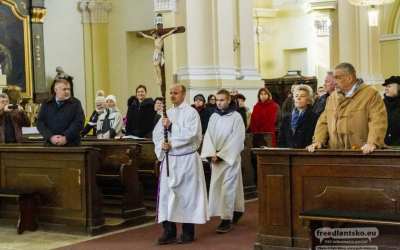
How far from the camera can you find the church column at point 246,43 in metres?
14.8

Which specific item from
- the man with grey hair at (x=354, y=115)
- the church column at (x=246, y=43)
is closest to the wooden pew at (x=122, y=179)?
the man with grey hair at (x=354, y=115)

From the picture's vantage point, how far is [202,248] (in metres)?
7.73

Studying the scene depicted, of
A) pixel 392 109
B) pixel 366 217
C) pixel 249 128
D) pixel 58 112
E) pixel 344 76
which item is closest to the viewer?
pixel 366 217

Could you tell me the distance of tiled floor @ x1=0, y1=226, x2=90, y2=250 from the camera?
8141 mm

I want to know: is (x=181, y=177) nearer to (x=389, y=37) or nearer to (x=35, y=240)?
(x=35, y=240)

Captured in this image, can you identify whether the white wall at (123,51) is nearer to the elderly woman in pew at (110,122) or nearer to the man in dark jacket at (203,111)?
the elderly woman in pew at (110,122)

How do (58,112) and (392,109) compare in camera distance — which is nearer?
(392,109)

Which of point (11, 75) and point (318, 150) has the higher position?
point (11, 75)

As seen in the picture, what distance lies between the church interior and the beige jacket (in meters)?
0.03

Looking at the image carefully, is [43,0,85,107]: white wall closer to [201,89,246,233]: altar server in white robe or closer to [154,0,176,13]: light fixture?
[154,0,176,13]: light fixture

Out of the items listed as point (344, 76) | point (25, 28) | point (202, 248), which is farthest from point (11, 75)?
point (344, 76)

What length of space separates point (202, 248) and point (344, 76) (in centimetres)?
238

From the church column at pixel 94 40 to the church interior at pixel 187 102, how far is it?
0.03 meters

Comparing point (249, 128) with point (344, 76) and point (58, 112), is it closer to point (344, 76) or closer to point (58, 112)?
point (58, 112)
